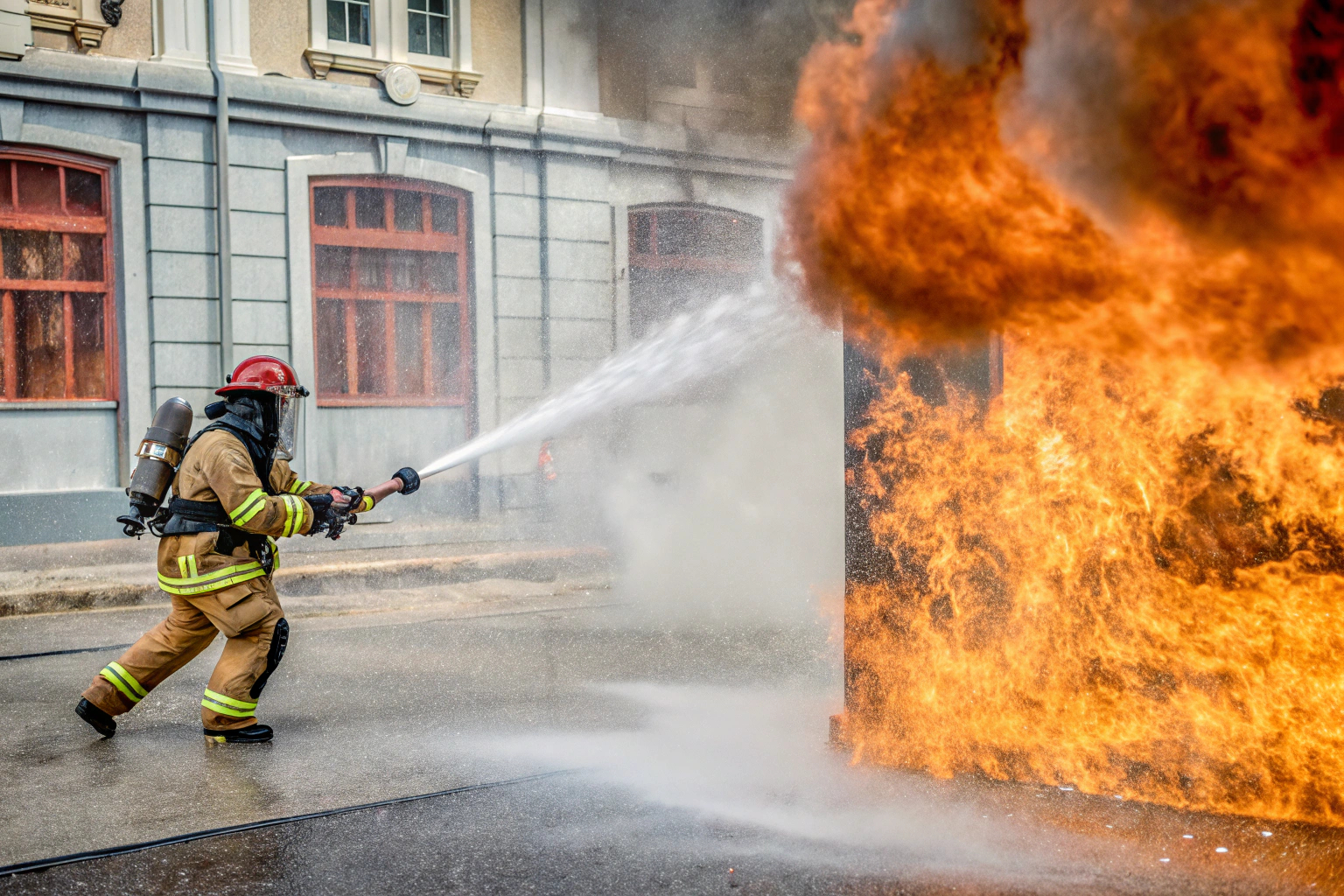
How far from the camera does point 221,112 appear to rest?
10.8m

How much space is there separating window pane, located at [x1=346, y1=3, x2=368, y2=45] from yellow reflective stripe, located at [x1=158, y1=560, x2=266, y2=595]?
329 inches

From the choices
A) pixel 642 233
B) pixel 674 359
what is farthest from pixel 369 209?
pixel 674 359

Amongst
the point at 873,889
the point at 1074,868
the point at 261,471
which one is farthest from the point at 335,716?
the point at 1074,868

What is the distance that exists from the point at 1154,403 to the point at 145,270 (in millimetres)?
9665

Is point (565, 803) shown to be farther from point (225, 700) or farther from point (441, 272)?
point (441, 272)

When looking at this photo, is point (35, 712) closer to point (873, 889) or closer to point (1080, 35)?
point (873, 889)

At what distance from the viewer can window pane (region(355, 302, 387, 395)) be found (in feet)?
39.5

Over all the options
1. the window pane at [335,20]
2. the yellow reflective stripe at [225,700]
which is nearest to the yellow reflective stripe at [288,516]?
the yellow reflective stripe at [225,700]

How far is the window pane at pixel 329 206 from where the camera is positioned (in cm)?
1174

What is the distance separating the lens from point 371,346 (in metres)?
12.1

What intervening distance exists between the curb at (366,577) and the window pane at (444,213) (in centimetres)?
386

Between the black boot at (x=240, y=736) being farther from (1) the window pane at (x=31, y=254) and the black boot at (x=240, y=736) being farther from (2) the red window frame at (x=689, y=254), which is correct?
(2) the red window frame at (x=689, y=254)

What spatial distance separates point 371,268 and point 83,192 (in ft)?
8.85

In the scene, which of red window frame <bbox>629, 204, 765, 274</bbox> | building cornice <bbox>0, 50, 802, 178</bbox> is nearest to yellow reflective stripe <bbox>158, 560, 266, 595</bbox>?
building cornice <bbox>0, 50, 802, 178</bbox>
